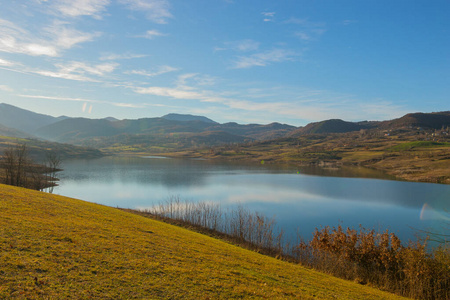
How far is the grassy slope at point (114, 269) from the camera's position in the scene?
A: 9141 millimetres

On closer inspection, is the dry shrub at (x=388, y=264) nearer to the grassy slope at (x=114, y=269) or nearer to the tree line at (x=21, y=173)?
the grassy slope at (x=114, y=269)

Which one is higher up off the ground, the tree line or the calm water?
the tree line

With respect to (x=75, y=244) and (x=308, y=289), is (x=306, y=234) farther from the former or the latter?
(x=75, y=244)

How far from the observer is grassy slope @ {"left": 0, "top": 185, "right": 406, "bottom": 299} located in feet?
30.0

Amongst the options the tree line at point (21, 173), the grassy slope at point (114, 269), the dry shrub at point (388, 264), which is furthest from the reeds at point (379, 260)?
the tree line at point (21, 173)

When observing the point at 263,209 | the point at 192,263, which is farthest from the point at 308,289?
the point at 263,209

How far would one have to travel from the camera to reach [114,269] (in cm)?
1103

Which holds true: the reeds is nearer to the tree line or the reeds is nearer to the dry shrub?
the dry shrub

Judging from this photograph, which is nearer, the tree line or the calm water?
the calm water

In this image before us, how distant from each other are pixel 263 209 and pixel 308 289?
34.9 meters

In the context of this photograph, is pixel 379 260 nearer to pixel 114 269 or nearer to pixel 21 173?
pixel 114 269

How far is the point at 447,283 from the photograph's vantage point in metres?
18.2

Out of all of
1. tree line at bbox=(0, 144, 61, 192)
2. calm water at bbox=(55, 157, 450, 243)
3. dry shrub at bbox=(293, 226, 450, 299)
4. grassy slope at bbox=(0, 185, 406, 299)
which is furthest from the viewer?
tree line at bbox=(0, 144, 61, 192)

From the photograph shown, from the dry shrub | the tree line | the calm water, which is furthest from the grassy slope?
the tree line
